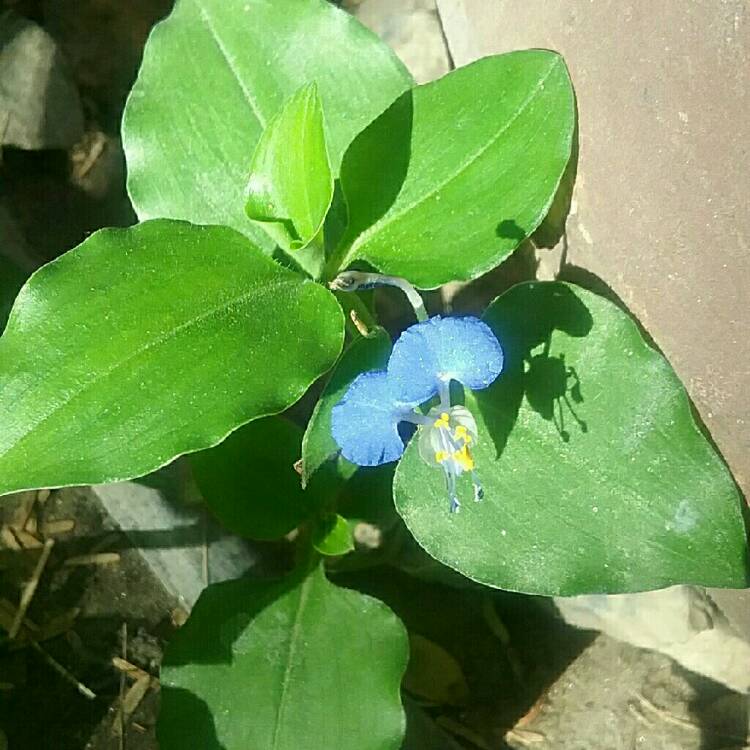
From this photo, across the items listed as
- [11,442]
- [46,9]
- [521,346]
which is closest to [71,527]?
[11,442]

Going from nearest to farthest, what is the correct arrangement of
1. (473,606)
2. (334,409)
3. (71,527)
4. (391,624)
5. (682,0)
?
(682,0) → (334,409) → (391,624) → (71,527) → (473,606)

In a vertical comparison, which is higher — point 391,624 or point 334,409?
point 334,409

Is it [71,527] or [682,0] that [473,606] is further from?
[682,0]

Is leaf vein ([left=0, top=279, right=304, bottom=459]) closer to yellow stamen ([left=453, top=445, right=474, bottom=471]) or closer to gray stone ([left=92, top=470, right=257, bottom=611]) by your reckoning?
yellow stamen ([left=453, top=445, right=474, bottom=471])

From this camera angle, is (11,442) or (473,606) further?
(473,606)

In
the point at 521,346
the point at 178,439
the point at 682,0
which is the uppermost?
the point at 682,0

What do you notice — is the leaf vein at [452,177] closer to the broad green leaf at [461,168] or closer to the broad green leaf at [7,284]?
the broad green leaf at [461,168]

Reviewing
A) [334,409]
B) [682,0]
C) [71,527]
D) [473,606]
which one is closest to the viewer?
[682,0]

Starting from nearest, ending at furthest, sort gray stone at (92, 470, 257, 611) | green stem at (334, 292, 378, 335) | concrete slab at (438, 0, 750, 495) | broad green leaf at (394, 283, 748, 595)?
concrete slab at (438, 0, 750, 495) < broad green leaf at (394, 283, 748, 595) < green stem at (334, 292, 378, 335) < gray stone at (92, 470, 257, 611)

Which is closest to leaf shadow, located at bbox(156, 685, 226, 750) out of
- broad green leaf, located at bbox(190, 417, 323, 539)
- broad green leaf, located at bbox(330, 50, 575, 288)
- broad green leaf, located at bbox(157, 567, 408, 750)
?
broad green leaf, located at bbox(157, 567, 408, 750)
